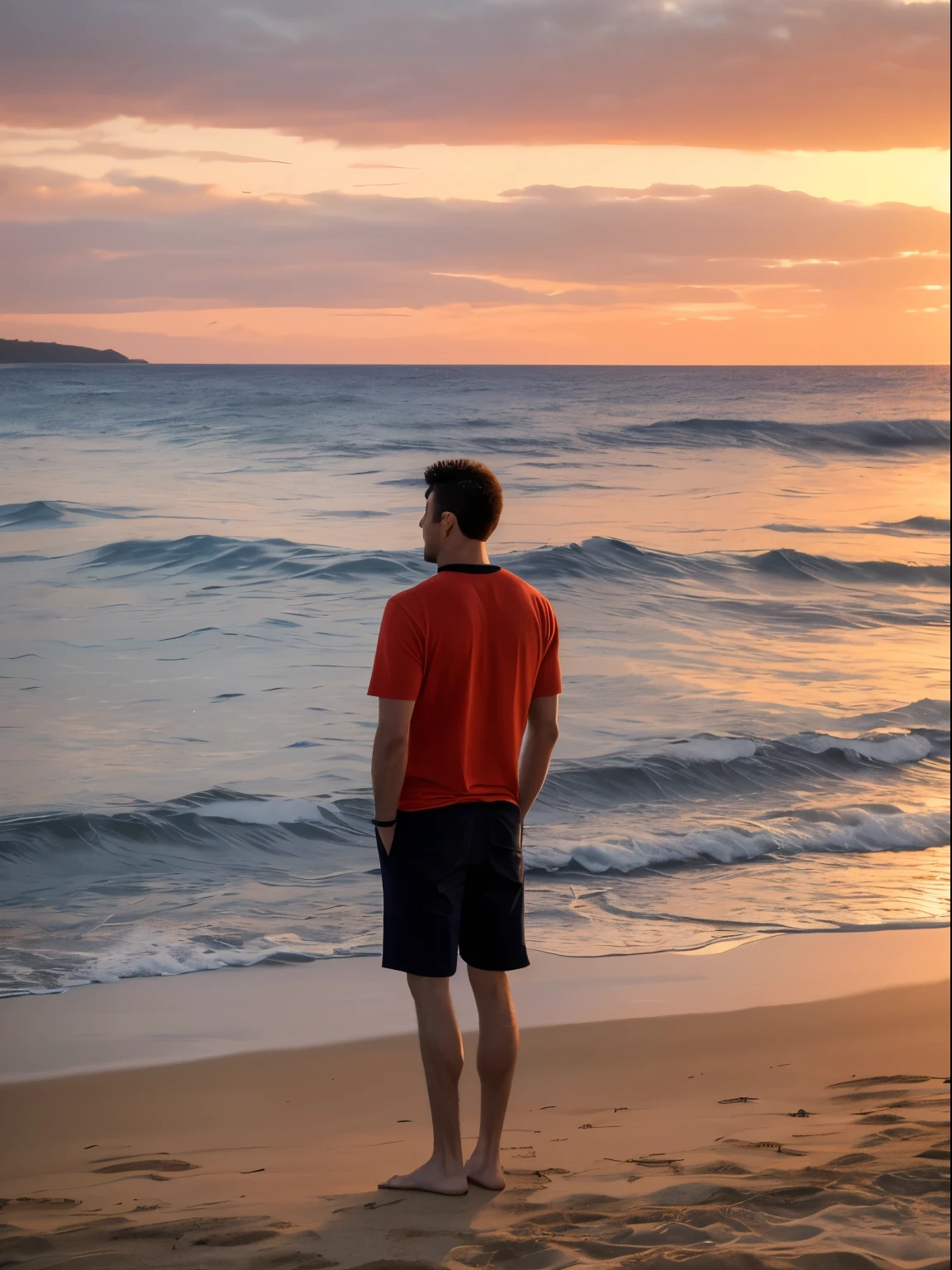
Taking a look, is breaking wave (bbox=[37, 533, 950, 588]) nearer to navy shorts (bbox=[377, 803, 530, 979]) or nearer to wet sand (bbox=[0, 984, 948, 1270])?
wet sand (bbox=[0, 984, 948, 1270])

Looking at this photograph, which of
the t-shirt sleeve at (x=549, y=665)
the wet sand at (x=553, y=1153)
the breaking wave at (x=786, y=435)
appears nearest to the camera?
the wet sand at (x=553, y=1153)

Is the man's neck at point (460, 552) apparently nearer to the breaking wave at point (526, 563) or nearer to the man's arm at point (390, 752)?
the man's arm at point (390, 752)

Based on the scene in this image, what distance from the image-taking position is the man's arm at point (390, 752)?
2.26m

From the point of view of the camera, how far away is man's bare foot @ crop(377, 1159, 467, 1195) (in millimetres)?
2393

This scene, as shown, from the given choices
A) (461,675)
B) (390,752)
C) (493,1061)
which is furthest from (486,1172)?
(461,675)

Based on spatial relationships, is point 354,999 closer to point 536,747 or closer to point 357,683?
point 536,747

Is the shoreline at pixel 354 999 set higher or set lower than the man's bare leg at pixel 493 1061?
lower

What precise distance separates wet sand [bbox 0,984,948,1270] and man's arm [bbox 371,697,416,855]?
84 cm

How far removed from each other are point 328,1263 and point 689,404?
11.3 meters

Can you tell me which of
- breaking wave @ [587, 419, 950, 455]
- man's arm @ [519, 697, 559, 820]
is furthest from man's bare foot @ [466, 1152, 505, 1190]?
breaking wave @ [587, 419, 950, 455]

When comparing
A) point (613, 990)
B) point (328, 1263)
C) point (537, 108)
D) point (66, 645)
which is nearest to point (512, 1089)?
point (613, 990)

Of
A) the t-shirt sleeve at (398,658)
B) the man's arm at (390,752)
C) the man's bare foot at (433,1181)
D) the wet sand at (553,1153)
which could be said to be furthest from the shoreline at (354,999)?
the t-shirt sleeve at (398,658)

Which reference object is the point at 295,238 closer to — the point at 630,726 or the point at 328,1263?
the point at 630,726

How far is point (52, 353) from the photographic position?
524 cm
